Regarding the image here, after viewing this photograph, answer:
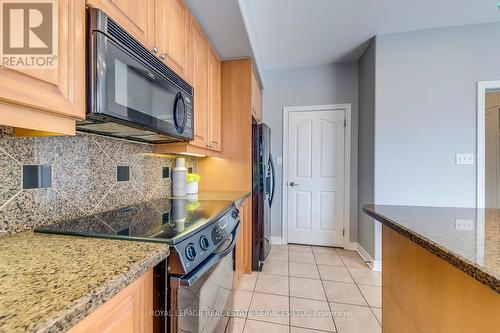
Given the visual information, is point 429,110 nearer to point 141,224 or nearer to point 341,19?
point 341,19

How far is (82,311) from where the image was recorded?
41cm

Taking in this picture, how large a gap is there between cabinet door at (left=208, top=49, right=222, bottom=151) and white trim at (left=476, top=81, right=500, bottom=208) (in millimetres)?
2685

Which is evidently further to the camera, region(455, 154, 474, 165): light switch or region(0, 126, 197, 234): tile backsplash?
region(455, 154, 474, 165): light switch

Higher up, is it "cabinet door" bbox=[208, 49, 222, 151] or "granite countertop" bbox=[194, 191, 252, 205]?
"cabinet door" bbox=[208, 49, 222, 151]

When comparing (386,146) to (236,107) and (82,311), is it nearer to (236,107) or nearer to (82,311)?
(236,107)

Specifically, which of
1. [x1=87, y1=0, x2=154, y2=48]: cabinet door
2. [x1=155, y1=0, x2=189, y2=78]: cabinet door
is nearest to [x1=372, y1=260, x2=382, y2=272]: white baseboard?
[x1=155, y1=0, x2=189, y2=78]: cabinet door

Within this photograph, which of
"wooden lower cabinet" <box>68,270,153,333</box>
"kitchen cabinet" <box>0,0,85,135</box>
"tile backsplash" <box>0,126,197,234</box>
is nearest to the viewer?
"wooden lower cabinet" <box>68,270,153,333</box>

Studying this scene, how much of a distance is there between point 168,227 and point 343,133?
287cm

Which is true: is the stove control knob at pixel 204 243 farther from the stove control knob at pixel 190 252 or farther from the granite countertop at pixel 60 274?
the granite countertop at pixel 60 274

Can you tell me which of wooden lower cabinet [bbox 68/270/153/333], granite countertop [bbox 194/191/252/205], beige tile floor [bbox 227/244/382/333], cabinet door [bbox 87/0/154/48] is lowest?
beige tile floor [bbox 227/244/382/333]

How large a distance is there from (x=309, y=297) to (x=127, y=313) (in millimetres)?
1731

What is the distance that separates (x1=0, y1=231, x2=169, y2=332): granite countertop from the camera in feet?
1.23

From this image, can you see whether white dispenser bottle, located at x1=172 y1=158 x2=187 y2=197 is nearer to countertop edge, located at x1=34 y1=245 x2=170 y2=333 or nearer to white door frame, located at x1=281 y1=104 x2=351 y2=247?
countertop edge, located at x1=34 y1=245 x2=170 y2=333

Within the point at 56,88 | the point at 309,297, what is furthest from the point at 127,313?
the point at 309,297
